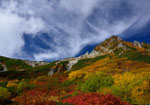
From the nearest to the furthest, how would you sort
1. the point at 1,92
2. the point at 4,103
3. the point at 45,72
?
the point at 4,103 < the point at 1,92 < the point at 45,72

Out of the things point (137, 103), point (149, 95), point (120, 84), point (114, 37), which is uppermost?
point (114, 37)

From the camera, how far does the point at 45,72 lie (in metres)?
50.3

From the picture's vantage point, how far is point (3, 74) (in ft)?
154

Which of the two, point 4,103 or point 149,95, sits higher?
point 4,103

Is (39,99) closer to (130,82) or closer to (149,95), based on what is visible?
(130,82)

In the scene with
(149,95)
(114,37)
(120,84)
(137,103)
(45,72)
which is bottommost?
(137,103)

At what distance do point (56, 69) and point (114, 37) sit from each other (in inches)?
2956

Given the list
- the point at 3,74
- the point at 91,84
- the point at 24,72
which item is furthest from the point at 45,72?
the point at 91,84

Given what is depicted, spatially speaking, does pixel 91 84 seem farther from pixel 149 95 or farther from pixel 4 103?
pixel 4 103

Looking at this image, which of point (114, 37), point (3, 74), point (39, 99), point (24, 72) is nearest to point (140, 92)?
point (39, 99)

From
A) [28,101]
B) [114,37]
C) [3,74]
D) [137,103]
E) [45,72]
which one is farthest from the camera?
[114,37]

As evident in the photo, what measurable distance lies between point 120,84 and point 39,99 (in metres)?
8.14

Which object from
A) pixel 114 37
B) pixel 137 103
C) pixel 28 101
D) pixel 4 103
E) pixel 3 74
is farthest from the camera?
pixel 114 37

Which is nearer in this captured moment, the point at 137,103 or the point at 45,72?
the point at 137,103
